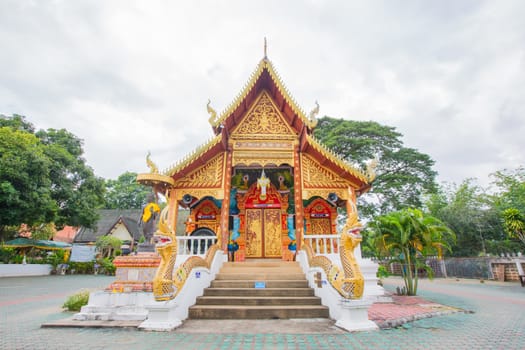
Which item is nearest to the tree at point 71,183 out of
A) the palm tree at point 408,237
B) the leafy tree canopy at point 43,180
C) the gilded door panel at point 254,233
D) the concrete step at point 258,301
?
the leafy tree canopy at point 43,180

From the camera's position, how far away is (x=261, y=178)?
9.21m

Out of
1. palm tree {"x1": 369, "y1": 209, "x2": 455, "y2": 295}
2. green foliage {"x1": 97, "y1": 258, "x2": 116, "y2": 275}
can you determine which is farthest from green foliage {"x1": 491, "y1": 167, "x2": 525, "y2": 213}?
green foliage {"x1": 97, "y1": 258, "x2": 116, "y2": 275}

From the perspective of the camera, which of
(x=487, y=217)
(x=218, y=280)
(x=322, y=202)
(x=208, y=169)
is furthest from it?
(x=487, y=217)

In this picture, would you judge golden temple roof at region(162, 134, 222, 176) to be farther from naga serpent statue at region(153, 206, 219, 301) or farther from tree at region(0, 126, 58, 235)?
tree at region(0, 126, 58, 235)

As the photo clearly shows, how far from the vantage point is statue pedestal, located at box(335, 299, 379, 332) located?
443 cm

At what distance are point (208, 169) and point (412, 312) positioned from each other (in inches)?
259

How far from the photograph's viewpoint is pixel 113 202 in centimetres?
3588

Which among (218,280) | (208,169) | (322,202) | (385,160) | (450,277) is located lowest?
(450,277)

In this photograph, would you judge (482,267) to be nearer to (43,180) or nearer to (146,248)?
(146,248)

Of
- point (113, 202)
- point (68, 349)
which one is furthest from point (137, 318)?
point (113, 202)

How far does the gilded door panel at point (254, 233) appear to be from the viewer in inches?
376

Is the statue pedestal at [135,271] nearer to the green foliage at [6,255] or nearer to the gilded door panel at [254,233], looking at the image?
the gilded door panel at [254,233]

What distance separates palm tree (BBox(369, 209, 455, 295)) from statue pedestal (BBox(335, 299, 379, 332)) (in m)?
3.31

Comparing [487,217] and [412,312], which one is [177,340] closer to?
[412,312]
